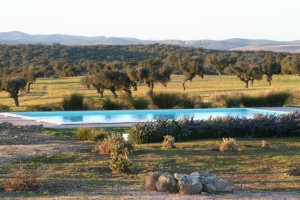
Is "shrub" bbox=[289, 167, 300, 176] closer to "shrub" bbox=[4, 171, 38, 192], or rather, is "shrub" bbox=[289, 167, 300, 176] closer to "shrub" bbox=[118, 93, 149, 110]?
"shrub" bbox=[4, 171, 38, 192]

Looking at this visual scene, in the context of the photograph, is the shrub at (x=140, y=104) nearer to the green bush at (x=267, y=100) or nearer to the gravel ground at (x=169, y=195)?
the green bush at (x=267, y=100)

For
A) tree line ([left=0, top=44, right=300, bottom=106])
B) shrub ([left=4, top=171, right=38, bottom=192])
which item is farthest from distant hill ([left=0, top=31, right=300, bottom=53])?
shrub ([left=4, top=171, right=38, bottom=192])

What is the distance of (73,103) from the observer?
2452cm

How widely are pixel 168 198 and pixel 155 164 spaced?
326 cm

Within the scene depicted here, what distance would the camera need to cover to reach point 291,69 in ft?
181

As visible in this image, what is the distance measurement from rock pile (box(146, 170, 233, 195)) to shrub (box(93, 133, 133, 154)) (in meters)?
2.88

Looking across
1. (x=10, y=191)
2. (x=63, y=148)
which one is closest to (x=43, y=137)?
(x=63, y=148)

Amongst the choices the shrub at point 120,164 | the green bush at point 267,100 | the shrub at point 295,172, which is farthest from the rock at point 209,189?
the green bush at point 267,100

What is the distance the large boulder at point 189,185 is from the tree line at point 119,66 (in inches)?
832

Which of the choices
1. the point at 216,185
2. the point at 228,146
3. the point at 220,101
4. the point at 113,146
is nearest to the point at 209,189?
the point at 216,185

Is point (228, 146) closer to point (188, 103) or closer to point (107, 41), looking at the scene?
point (188, 103)

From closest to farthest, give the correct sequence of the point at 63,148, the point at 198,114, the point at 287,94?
1. the point at 63,148
2. the point at 198,114
3. the point at 287,94

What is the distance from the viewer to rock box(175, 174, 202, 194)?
751 cm

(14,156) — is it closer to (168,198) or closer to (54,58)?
(168,198)
